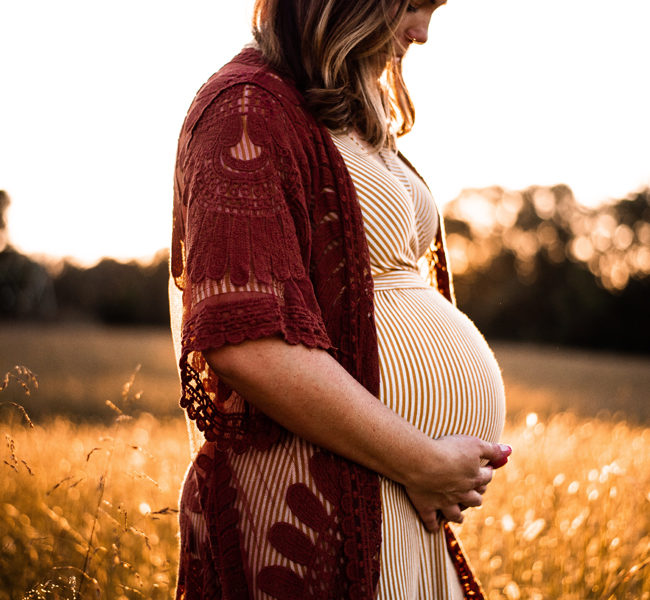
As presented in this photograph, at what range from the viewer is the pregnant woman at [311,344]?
112 centimetres

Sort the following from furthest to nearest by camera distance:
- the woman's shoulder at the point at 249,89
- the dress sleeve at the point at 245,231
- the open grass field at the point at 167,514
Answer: the open grass field at the point at 167,514 < the woman's shoulder at the point at 249,89 < the dress sleeve at the point at 245,231

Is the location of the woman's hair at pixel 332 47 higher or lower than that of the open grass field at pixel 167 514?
higher

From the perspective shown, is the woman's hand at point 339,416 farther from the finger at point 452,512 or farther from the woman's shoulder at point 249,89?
the woman's shoulder at point 249,89

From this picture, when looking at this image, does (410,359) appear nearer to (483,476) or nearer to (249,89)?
(483,476)

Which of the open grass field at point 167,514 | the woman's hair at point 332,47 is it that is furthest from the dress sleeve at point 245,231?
the open grass field at point 167,514

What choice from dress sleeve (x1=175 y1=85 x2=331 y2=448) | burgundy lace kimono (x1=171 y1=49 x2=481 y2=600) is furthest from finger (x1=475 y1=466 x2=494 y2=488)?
dress sleeve (x1=175 y1=85 x2=331 y2=448)

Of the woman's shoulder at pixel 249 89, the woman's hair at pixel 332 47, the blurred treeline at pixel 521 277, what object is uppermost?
the woman's hair at pixel 332 47

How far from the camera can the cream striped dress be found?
134 cm

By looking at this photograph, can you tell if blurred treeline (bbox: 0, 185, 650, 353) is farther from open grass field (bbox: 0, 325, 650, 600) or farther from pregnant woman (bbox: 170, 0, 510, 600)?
pregnant woman (bbox: 170, 0, 510, 600)

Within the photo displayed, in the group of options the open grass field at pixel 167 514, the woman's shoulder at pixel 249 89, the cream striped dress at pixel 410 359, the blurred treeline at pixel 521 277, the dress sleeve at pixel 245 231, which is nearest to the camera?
the dress sleeve at pixel 245 231

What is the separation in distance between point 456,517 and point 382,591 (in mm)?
245

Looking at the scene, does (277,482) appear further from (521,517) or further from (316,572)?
(521,517)

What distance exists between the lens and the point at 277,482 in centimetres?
125

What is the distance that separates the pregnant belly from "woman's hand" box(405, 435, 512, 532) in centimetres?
8
